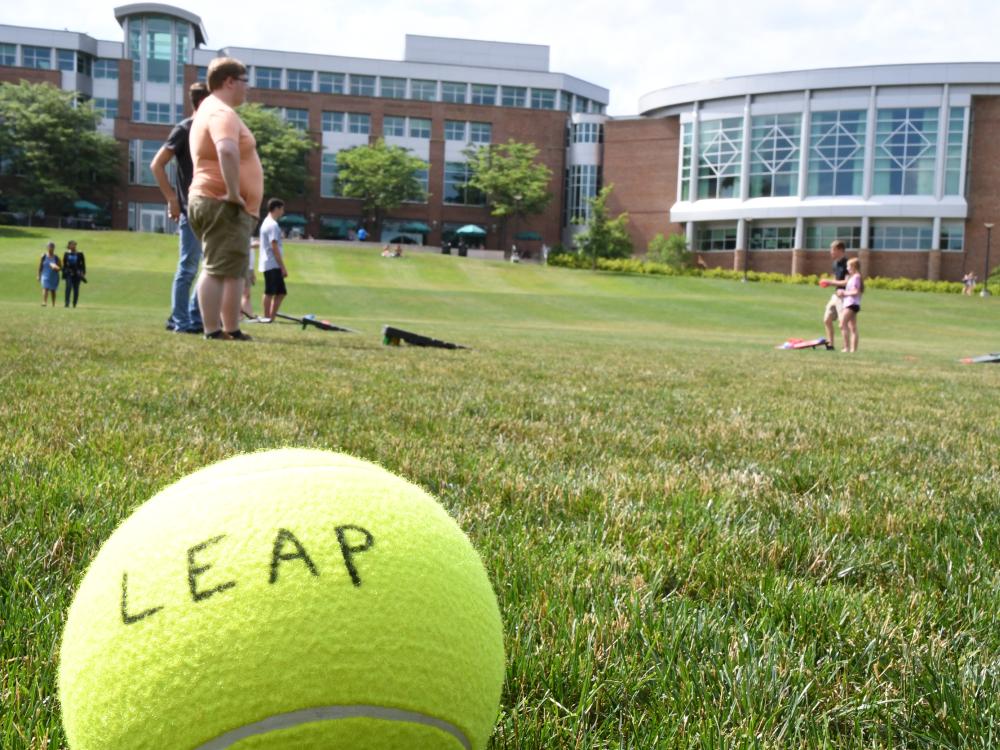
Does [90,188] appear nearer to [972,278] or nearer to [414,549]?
[972,278]

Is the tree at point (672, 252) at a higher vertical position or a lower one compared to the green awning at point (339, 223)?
lower

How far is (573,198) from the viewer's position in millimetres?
89438

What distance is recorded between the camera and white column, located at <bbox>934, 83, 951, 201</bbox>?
66375 millimetres

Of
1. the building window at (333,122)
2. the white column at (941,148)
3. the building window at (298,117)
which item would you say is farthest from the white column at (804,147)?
the building window at (298,117)

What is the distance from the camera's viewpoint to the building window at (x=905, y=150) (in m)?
67.4

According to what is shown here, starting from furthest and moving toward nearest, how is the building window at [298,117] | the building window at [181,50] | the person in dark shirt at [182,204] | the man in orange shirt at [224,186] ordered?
the building window at [298,117], the building window at [181,50], the person in dark shirt at [182,204], the man in orange shirt at [224,186]

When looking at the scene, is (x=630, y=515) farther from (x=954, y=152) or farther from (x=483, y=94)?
(x=483, y=94)

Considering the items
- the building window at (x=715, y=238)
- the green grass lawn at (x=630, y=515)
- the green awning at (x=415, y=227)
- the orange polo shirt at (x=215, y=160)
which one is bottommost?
the green grass lawn at (x=630, y=515)

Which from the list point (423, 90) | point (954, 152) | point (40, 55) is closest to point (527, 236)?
point (423, 90)

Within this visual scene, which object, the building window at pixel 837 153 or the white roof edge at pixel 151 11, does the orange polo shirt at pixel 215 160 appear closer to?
the building window at pixel 837 153

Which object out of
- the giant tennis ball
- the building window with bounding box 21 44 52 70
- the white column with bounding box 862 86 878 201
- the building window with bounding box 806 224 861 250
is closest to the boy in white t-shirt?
the giant tennis ball

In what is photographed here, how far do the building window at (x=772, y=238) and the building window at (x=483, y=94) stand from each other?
35.2 metres

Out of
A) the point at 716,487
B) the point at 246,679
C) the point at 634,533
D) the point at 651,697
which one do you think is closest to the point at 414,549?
the point at 246,679

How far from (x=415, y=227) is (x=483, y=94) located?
18067 mm
